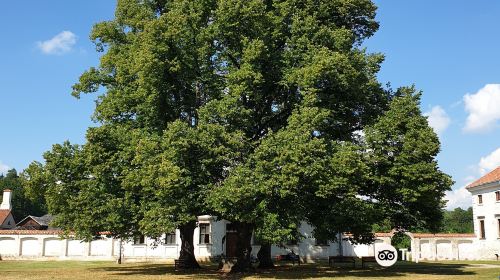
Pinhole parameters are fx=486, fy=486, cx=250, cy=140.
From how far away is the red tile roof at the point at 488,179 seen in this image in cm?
4336

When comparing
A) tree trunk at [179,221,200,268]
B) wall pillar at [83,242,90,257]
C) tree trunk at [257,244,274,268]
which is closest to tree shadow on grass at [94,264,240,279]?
tree trunk at [179,221,200,268]

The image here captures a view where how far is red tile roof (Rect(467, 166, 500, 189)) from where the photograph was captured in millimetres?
43362

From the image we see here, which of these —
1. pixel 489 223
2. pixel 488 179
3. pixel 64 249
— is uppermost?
pixel 488 179

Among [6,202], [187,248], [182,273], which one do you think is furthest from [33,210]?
[182,273]

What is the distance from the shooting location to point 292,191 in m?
21.9

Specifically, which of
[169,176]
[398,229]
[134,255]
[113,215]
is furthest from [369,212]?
[134,255]

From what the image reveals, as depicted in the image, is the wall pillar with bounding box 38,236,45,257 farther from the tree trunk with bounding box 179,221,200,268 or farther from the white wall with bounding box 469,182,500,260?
the white wall with bounding box 469,182,500,260

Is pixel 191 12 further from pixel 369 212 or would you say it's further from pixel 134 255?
pixel 134 255

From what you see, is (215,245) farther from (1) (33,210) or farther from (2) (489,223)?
(1) (33,210)

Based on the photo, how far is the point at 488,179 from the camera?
4459 centimetres

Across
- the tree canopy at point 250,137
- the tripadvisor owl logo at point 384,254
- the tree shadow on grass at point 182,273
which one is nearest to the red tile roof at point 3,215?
the tree shadow on grass at point 182,273

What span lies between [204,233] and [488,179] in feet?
87.1

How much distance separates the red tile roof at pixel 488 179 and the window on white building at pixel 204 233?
25261mm

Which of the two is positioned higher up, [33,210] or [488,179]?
[488,179]
